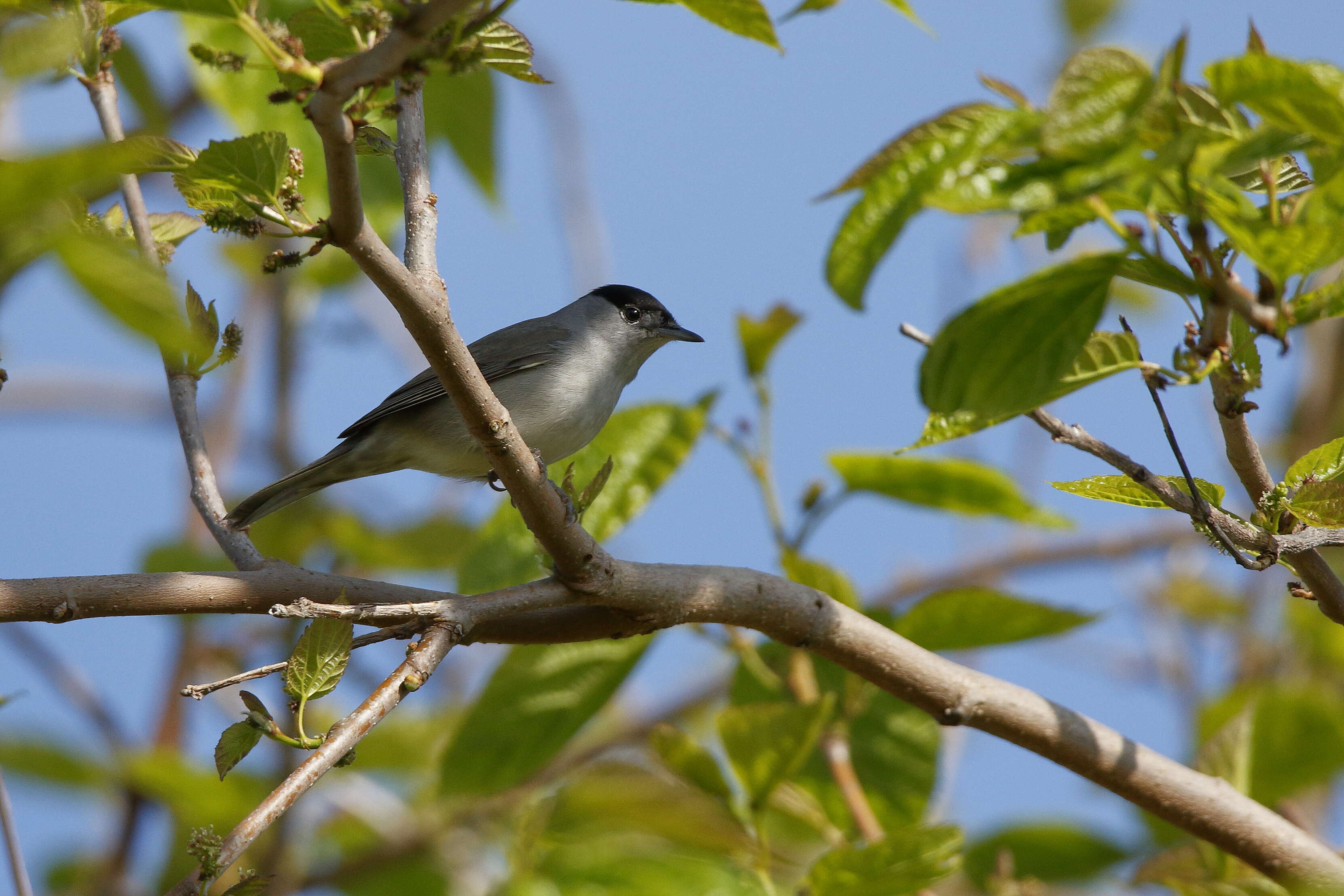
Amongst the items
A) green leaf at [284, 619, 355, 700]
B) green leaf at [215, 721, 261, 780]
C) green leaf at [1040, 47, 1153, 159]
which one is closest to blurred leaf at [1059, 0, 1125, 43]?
green leaf at [1040, 47, 1153, 159]

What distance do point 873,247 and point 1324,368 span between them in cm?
399

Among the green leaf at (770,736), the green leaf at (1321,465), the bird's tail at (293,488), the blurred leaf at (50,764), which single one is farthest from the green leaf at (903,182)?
the bird's tail at (293,488)

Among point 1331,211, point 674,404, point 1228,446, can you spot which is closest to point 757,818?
point 674,404

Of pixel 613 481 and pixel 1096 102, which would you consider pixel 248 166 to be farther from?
pixel 613 481

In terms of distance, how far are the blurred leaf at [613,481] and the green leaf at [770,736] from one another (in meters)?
0.60

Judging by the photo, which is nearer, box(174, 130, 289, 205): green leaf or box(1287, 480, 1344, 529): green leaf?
box(174, 130, 289, 205): green leaf

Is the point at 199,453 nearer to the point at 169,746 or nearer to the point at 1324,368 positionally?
the point at 169,746

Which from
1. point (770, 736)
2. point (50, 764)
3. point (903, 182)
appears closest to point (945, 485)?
point (770, 736)

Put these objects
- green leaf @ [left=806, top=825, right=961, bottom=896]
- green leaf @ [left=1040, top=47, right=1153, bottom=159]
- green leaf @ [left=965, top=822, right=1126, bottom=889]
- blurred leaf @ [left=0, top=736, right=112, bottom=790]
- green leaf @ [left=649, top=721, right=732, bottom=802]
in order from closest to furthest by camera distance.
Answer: green leaf @ [left=1040, top=47, right=1153, bottom=159] → green leaf @ [left=806, top=825, right=961, bottom=896] → green leaf @ [left=649, top=721, right=732, bottom=802] → green leaf @ [left=965, top=822, right=1126, bottom=889] → blurred leaf @ [left=0, top=736, right=112, bottom=790]

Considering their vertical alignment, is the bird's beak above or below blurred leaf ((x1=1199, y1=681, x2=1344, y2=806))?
above

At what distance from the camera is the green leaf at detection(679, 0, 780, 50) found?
145 cm

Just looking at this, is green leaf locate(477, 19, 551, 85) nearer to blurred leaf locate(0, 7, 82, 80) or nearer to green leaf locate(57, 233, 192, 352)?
blurred leaf locate(0, 7, 82, 80)

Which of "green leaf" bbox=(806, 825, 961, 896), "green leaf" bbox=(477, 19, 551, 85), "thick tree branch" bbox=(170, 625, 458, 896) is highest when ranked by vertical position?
"green leaf" bbox=(477, 19, 551, 85)

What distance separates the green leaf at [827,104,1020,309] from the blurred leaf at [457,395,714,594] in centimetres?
146
